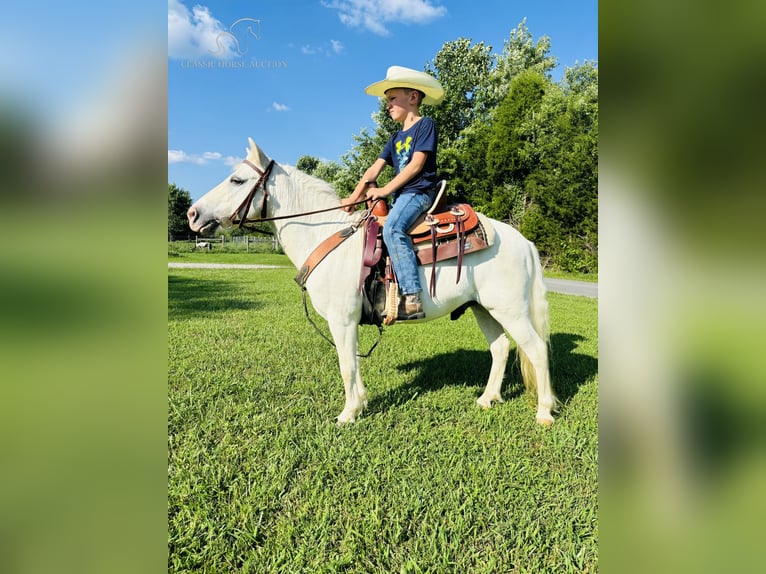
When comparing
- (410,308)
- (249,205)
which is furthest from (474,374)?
(249,205)

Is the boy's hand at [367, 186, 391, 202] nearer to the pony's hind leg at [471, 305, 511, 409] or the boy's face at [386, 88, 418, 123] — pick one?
the boy's face at [386, 88, 418, 123]

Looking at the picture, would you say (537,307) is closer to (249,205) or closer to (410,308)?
(410,308)

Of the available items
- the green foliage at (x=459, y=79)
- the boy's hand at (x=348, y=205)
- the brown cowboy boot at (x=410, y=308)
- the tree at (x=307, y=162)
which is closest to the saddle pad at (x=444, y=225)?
the boy's hand at (x=348, y=205)

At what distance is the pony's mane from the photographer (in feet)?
12.9

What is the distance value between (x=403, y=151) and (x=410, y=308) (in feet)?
4.78

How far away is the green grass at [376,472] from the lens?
2.20 m

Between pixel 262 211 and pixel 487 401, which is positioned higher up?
pixel 262 211

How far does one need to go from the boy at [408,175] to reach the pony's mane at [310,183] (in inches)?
19.9

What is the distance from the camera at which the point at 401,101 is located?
12.1 ft

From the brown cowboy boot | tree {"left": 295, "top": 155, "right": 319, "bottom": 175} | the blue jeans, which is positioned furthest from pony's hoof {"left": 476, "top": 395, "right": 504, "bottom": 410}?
tree {"left": 295, "top": 155, "right": 319, "bottom": 175}

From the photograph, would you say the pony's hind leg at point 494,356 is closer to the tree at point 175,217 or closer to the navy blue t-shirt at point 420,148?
the navy blue t-shirt at point 420,148

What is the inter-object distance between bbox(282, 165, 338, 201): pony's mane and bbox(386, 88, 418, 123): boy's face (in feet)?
3.11
